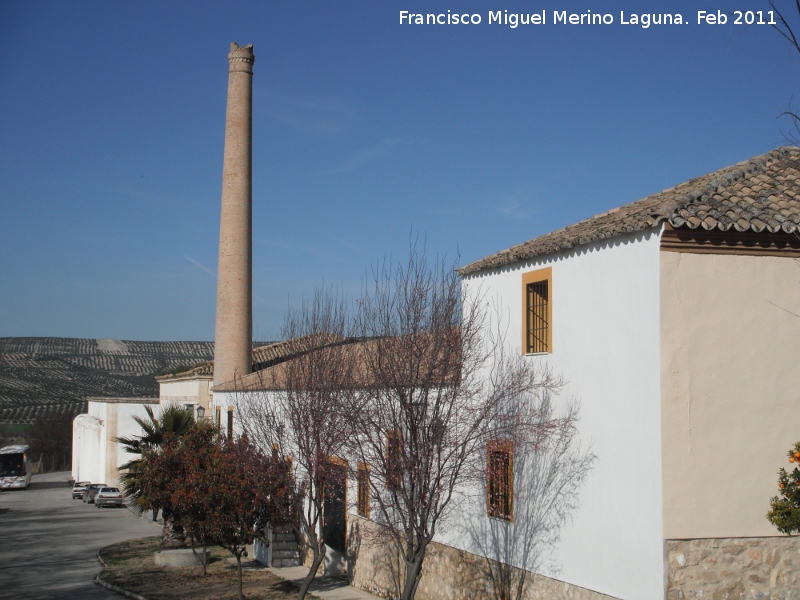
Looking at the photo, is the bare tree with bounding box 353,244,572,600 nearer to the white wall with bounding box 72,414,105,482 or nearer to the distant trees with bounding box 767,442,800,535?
the distant trees with bounding box 767,442,800,535

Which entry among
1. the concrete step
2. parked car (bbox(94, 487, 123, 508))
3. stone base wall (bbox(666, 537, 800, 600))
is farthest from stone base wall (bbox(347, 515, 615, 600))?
parked car (bbox(94, 487, 123, 508))

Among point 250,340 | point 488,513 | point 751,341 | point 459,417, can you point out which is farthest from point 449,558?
point 250,340

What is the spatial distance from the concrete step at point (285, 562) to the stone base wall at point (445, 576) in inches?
153

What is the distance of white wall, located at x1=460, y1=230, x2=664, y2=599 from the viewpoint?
10203 mm

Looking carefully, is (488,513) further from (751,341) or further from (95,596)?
(95,596)

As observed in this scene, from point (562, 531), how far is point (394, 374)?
129 inches

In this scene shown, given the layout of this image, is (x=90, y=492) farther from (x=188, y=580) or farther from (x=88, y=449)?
(x=188, y=580)

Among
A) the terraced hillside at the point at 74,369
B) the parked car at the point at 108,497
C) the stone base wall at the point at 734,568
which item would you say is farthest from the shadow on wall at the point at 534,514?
the terraced hillside at the point at 74,369

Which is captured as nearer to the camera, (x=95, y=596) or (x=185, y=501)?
(x=185, y=501)

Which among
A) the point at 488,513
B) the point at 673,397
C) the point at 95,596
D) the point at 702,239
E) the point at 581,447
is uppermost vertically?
the point at 702,239

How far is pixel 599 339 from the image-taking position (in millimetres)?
11367

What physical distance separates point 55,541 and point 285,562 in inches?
421

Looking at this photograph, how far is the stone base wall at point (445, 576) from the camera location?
12.2m

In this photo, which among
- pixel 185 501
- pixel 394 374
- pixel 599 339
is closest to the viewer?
pixel 599 339
